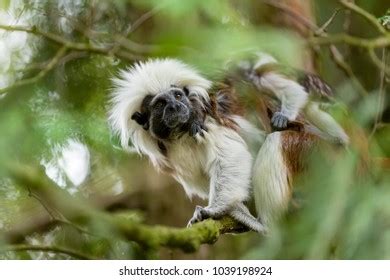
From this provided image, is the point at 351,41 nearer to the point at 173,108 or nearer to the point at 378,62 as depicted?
the point at 378,62

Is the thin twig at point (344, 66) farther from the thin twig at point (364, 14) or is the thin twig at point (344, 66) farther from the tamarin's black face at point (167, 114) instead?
the tamarin's black face at point (167, 114)

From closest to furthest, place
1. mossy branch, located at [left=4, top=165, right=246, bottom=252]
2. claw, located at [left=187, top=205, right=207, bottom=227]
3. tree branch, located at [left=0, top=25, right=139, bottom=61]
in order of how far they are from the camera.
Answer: mossy branch, located at [left=4, top=165, right=246, bottom=252], claw, located at [left=187, top=205, right=207, bottom=227], tree branch, located at [left=0, top=25, right=139, bottom=61]

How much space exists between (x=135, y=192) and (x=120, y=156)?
5.1 inches

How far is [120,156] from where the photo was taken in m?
1.74

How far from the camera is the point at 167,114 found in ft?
5.30

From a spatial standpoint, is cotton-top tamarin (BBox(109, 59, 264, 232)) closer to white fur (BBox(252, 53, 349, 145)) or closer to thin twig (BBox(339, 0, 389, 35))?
white fur (BBox(252, 53, 349, 145))

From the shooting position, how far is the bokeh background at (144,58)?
164 centimetres

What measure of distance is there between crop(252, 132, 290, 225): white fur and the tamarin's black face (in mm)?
200

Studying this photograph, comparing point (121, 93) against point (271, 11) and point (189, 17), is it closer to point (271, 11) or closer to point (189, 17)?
point (189, 17)

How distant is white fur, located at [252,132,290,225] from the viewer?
1.67 meters

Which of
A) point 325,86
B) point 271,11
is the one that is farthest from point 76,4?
point 325,86

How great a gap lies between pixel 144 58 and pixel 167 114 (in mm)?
165

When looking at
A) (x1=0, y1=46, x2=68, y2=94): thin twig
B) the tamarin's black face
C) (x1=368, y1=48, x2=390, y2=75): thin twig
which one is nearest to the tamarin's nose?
the tamarin's black face

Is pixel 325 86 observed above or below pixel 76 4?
below
